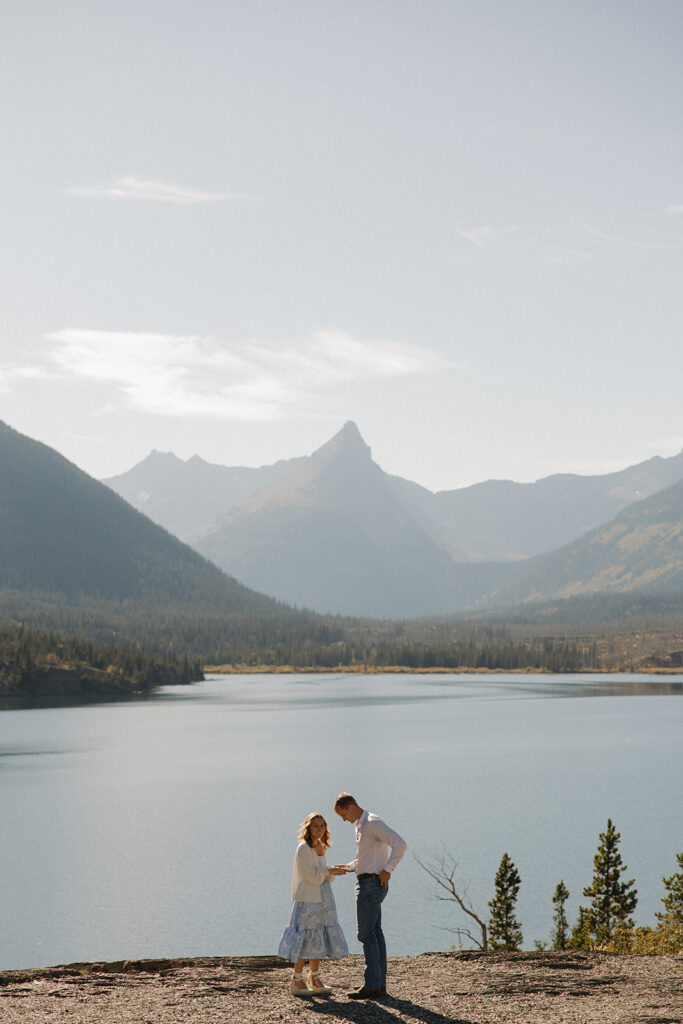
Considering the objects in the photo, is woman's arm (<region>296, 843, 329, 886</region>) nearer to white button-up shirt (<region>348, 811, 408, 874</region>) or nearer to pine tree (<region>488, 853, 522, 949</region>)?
white button-up shirt (<region>348, 811, 408, 874</region>)

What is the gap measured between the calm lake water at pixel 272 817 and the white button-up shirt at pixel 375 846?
24.8 metres

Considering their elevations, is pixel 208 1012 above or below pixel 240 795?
above

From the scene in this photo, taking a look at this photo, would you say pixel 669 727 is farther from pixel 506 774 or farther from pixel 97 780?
pixel 97 780

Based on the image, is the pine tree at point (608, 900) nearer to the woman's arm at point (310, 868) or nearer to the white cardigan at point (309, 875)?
the white cardigan at point (309, 875)

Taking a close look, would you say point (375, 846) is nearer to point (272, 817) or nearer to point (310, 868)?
point (310, 868)

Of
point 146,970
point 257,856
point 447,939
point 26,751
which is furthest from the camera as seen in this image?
point 26,751

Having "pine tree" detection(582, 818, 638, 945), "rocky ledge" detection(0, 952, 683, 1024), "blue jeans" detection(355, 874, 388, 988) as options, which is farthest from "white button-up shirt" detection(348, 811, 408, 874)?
"pine tree" detection(582, 818, 638, 945)

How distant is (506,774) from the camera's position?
99.0 m

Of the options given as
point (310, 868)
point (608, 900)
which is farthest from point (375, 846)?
point (608, 900)

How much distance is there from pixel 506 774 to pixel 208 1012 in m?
84.6

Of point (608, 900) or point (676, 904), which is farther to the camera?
point (608, 900)

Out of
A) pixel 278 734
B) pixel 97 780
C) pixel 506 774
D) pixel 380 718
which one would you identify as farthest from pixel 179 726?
pixel 506 774

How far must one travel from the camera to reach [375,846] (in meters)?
19.8

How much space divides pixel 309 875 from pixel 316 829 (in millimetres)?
916
